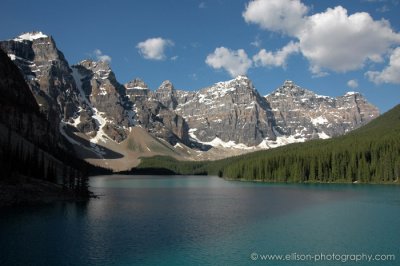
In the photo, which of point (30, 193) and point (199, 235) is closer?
point (199, 235)

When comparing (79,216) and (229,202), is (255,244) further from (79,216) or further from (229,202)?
(229,202)

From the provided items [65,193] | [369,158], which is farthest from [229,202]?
[369,158]

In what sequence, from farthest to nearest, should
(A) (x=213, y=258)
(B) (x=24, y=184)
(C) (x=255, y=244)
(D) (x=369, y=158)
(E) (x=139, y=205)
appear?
(D) (x=369, y=158)
(E) (x=139, y=205)
(B) (x=24, y=184)
(C) (x=255, y=244)
(A) (x=213, y=258)

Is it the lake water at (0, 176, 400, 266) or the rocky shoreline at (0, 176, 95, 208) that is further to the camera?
the rocky shoreline at (0, 176, 95, 208)

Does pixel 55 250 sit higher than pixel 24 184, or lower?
lower

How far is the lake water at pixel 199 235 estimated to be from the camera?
47781 millimetres

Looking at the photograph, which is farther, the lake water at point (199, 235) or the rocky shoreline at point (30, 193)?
the rocky shoreline at point (30, 193)

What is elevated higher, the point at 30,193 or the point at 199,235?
the point at 30,193

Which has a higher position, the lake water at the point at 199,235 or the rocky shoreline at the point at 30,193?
the rocky shoreline at the point at 30,193

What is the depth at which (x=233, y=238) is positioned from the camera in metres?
58.7

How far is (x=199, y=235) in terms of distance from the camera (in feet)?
201

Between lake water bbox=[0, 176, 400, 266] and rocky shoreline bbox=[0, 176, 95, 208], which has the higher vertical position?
rocky shoreline bbox=[0, 176, 95, 208]

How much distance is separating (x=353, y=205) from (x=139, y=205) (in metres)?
49.2

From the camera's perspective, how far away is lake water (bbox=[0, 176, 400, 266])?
47781 mm
